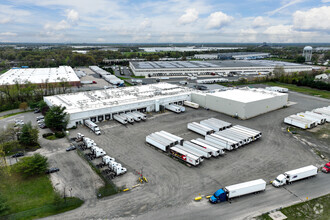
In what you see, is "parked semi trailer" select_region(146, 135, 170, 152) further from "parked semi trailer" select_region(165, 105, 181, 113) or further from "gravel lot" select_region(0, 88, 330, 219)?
"parked semi trailer" select_region(165, 105, 181, 113)

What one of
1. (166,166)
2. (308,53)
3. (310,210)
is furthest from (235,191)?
(308,53)

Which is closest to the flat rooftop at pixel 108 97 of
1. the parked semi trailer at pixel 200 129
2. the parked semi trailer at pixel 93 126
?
the parked semi trailer at pixel 93 126

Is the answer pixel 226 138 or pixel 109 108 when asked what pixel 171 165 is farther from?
pixel 109 108

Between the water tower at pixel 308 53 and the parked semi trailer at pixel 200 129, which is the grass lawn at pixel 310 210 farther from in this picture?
the water tower at pixel 308 53

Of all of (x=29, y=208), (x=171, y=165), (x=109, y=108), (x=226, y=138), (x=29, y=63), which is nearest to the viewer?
(x=29, y=208)

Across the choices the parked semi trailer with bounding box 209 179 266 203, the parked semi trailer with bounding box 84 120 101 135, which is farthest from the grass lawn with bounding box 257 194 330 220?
the parked semi trailer with bounding box 84 120 101 135

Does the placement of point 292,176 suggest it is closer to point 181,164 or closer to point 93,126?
point 181,164

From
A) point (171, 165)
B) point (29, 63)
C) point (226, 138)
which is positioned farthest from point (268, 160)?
point (29, 63)
